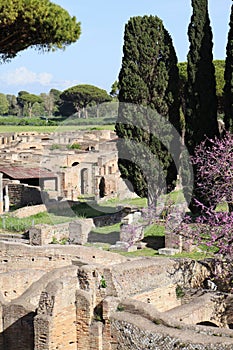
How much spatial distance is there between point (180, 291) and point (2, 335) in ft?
11.4

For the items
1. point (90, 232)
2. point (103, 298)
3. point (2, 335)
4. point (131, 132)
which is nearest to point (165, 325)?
point (103, 298)

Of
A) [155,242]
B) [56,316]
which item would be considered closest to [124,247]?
[155,242]

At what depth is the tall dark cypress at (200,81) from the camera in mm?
20219

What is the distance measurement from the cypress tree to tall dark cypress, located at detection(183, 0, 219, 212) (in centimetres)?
151

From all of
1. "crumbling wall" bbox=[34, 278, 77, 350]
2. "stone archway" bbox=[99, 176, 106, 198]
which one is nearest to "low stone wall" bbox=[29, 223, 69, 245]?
"crumbling wall" bbox=[34, 278, 77, 350]

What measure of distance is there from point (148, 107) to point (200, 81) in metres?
2.40

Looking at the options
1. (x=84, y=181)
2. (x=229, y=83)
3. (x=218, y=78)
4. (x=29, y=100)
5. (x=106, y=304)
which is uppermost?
(x=29, y=100)

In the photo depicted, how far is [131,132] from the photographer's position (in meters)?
22.0

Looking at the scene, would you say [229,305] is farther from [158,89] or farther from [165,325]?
[158,89]

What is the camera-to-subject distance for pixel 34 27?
62.0 feet

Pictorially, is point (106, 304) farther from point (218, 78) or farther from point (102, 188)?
point (218, 78)

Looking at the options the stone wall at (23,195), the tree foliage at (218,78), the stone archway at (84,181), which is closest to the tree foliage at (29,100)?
the tree foliage at (218,78)

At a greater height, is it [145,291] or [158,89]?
[158,89]

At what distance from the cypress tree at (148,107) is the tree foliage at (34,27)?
9.31 ft
